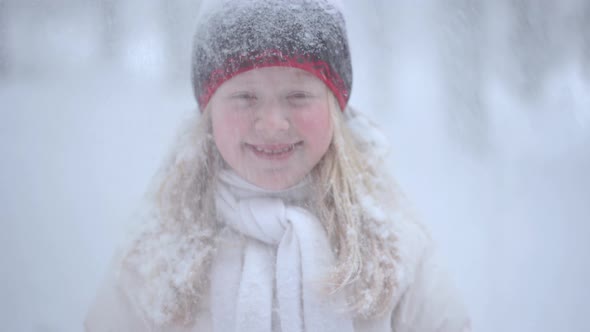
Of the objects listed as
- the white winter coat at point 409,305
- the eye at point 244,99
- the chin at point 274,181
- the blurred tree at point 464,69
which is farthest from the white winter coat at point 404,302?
the blurred tree at point 464,69

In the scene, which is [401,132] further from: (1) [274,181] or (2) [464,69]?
(1) [274,181]

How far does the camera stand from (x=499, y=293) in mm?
1080

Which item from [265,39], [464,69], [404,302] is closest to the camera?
[265,39]

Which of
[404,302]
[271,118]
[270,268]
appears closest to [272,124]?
[271,118]

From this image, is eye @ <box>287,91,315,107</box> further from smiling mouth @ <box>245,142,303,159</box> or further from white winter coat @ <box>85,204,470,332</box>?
white winter coat @ <box>85,204,470,332</box>

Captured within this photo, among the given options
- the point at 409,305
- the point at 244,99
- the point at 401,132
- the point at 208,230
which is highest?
the point at 244,99

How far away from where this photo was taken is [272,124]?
2.23 ft

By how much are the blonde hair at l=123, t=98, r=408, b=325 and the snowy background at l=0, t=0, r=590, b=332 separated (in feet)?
0.28

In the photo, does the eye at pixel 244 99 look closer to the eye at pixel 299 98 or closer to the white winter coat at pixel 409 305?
the eye at pixel 299 98

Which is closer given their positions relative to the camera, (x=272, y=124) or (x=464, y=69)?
(x=272, y=124)

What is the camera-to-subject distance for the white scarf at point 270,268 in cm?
70

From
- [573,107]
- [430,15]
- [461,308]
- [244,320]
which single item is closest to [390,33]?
[430,15]

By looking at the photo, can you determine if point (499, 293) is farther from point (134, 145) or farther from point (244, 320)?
point (134, 145)

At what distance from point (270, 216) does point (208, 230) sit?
116 mm
